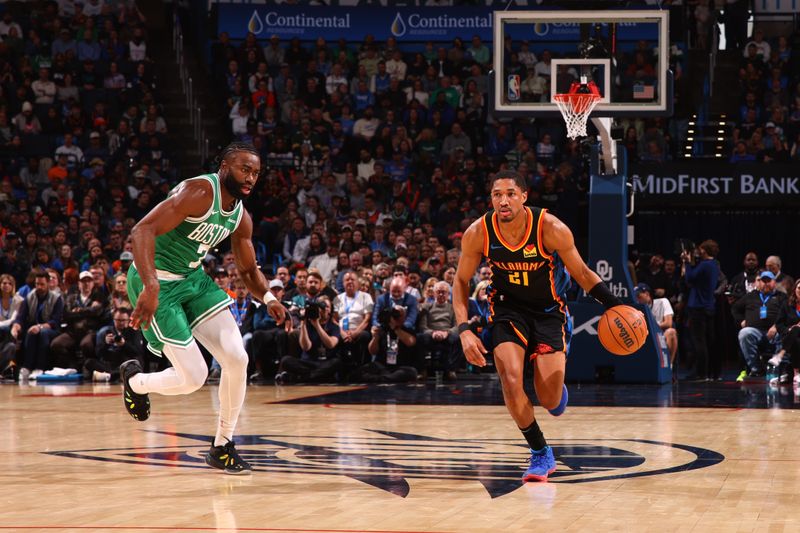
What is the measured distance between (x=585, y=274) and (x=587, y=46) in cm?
701

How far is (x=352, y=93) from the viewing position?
2172 cm

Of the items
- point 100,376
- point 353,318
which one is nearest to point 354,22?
point 353,318

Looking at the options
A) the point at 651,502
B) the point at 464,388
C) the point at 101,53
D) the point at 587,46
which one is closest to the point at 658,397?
the point at 464,388

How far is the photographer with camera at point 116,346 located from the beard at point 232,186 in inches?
325

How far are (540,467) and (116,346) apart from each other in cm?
921

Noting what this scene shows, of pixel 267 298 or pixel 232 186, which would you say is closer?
pixel 232 186

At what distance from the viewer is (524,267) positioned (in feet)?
23.3

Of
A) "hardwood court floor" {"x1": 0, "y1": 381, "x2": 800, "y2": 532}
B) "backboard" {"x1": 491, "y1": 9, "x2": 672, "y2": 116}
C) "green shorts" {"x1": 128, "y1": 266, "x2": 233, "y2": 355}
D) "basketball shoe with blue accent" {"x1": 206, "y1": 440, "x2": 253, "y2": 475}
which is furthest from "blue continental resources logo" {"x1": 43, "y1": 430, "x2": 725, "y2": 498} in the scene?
"backboard" {"x1": 491, "y1": 9, "x2": 672, "y2": 116}

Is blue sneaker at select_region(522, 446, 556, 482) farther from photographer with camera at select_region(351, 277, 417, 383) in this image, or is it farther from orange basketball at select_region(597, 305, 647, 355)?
photographer with camera at select_region(351, 277, 417, 383)

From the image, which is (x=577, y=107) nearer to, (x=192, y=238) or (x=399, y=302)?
(x=399, y=302)

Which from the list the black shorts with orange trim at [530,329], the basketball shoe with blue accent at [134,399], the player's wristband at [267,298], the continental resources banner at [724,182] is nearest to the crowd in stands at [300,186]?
the continental resources banner at [724,182]

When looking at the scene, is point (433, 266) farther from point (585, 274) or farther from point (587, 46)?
point (585, 274)

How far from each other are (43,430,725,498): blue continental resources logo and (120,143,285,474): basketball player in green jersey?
0.50 meters

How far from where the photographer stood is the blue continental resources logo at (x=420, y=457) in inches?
273
